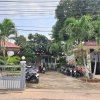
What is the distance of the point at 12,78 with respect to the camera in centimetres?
2370

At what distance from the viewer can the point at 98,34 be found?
34.2m

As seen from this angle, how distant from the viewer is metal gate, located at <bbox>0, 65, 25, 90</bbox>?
23.5m

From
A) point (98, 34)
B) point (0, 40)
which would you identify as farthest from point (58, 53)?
point (98, 34)

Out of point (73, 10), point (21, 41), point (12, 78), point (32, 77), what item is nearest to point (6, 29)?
point (32, 77)

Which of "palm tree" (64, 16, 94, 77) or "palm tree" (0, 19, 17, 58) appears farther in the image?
"palm tree" (0, 19, 17, 58)

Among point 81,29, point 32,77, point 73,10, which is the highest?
point 73,10

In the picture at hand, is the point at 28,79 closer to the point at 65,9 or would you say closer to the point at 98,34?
the point at 98,34

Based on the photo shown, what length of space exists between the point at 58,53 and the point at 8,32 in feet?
91.1

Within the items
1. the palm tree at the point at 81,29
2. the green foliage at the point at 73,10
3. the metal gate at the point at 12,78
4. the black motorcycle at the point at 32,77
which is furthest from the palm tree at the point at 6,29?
the green foliage at the point at 73,10

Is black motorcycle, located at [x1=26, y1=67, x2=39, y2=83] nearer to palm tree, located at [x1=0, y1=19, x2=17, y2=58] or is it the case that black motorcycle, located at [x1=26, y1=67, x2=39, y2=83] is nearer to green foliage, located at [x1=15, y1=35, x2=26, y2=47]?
palm tree, located at [x1=0, y1=19, x2=17, y2=58]

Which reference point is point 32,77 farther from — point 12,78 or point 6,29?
point 6,29

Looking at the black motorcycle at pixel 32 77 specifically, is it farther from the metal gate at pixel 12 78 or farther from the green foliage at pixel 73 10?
the green foliage at pixel 73 10

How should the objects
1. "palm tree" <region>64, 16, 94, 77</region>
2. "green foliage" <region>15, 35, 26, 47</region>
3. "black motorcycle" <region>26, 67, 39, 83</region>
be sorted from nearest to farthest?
"black motorcycle" <region>26, 67, 39, 83</region>, "palm tree" <region>64, 16, 94, 77</region>, "green foliage" <region>15, 35, 26, 47</region>

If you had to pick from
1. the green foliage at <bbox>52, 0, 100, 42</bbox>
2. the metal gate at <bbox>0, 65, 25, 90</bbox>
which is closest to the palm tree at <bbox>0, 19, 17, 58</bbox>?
the metal gate at <bbox>0, 65, 25, 90</bbox>
